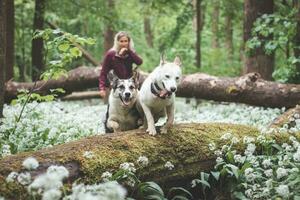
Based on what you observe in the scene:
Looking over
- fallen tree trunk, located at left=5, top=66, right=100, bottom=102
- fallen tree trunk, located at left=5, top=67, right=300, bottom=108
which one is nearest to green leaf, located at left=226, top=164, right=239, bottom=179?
fallen tree trunk, located at left=5, top=67, right=300, bottom=108

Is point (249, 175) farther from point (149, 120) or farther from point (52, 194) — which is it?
point (52, 194)

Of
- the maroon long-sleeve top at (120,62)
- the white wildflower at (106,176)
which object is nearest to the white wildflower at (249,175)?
the white wildflower at (106,176)

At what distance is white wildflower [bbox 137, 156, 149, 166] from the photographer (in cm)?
486

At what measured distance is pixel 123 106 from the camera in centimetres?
681

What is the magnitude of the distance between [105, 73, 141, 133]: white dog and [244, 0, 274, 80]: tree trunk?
290 inches

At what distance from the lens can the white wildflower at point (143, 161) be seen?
16.0 ft

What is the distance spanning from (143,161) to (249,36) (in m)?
9.77

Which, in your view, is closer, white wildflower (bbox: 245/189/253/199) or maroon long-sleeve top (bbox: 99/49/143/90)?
white wildflower (bbox: 245/189/253/199)

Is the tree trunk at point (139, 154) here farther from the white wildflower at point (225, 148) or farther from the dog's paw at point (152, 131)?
the white wildflower at point (225, 148)

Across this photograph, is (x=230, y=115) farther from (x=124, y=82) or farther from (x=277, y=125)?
(x=124, y=82)

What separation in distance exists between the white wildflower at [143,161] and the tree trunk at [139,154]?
7 centimetres

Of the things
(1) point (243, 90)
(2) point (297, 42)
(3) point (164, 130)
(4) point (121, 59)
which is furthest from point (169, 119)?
(2) point (297, 42)

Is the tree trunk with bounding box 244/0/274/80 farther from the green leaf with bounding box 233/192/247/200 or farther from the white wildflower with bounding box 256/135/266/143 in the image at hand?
the green leaf with bounding box 233/192/247/200

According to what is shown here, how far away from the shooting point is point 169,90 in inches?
227
